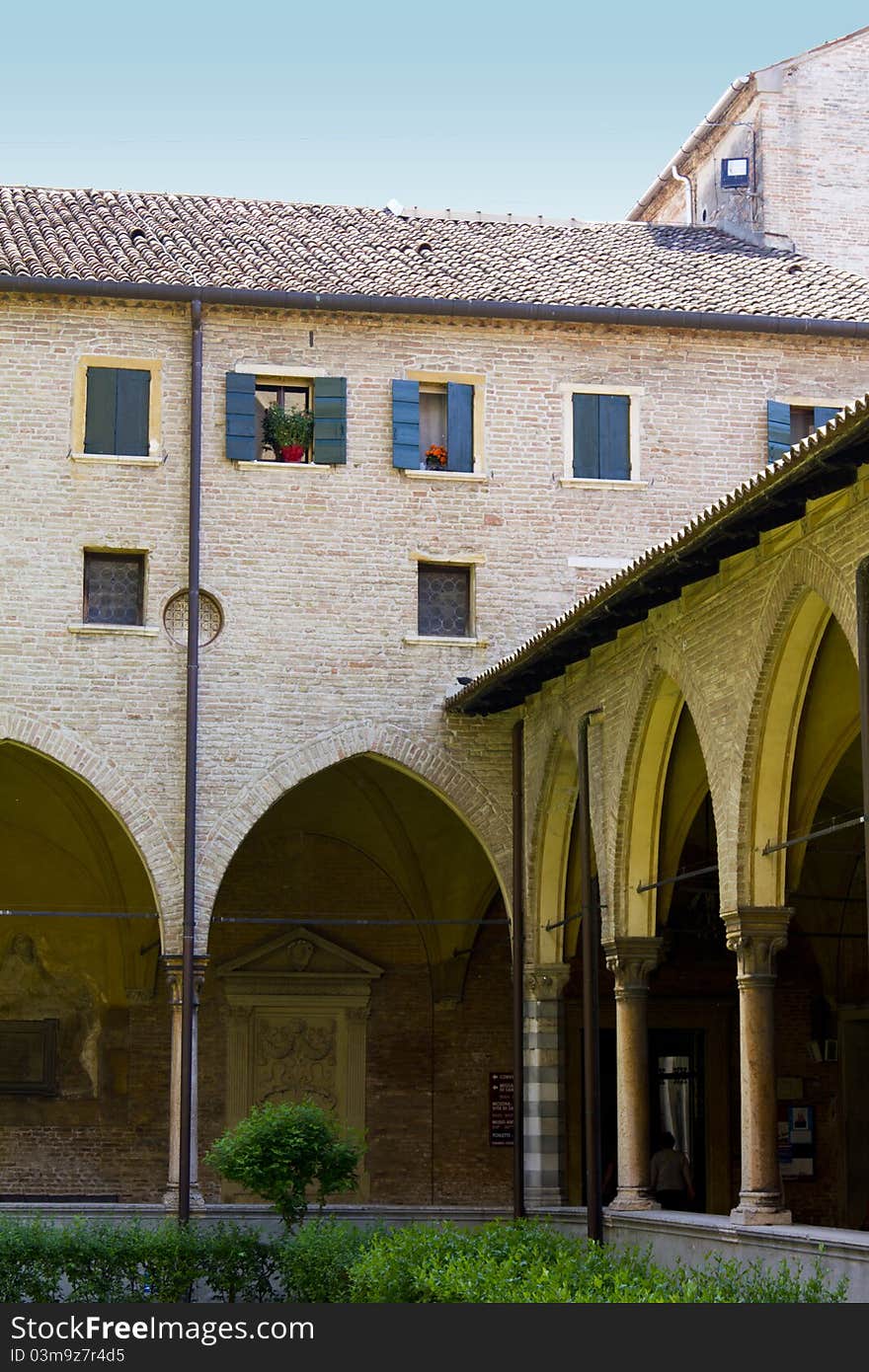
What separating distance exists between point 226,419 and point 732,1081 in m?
9.63

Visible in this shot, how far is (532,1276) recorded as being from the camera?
38.5 ft

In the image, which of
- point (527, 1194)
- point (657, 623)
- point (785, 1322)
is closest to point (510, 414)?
point (657, 623)

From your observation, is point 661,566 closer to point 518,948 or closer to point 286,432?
point 518,948

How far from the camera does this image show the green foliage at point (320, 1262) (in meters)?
15.7

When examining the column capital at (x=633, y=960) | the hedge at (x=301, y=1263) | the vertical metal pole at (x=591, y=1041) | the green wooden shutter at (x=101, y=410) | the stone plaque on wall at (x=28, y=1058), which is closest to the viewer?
the hedge at (x=301, y=1263)

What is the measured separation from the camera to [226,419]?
74.4 feet

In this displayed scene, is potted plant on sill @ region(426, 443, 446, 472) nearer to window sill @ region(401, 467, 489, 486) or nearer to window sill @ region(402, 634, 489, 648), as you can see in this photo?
window sill @ region(401, 467, 489, 486)

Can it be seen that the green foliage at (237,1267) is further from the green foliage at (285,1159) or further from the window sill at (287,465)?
the window sill at (287,465)

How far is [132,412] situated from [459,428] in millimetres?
3292

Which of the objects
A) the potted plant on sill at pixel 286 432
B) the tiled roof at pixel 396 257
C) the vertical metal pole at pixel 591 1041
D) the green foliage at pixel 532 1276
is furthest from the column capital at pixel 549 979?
the tiled roof at pixel 396 257

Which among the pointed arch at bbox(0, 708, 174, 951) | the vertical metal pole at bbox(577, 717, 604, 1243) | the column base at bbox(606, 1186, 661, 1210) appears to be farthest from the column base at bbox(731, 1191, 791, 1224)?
the pointed arch at bbox(0, 708, 174, 951)

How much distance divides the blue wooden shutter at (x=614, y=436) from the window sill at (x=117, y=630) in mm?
4940

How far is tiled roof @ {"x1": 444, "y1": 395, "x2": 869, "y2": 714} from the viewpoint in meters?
13.9

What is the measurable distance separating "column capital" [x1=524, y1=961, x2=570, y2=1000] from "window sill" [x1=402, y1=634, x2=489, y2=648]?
3.21 meters
